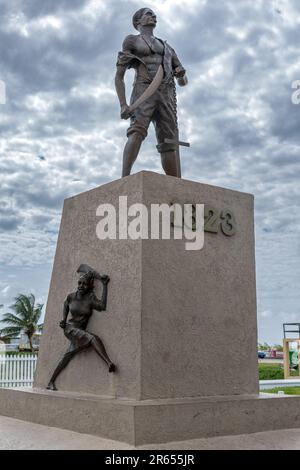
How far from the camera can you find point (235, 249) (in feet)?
20.6

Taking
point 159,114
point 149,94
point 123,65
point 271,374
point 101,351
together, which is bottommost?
point 271,374

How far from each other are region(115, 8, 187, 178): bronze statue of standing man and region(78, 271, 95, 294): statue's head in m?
1.25

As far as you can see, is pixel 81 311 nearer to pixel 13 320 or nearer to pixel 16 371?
pixel 16 371

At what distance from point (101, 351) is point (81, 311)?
20.4 inches

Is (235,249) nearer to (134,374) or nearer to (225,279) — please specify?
(225,279)

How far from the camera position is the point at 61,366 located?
6.07 meters

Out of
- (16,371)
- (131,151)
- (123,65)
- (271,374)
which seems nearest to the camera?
(131,151)

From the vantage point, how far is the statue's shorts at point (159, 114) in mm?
6430

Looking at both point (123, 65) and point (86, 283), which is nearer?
point (86, 283)

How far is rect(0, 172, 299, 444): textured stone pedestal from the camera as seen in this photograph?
4914 millimetres

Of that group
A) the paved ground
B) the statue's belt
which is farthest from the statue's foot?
the statue's belt

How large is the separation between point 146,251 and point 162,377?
1146 millimetres

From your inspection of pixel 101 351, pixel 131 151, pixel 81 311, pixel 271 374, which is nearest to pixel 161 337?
pixel 101 351

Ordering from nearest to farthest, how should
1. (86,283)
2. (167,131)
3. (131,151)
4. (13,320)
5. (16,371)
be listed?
(86,283) → (131,151) → (167,131) → (16,371) → (13,320)
